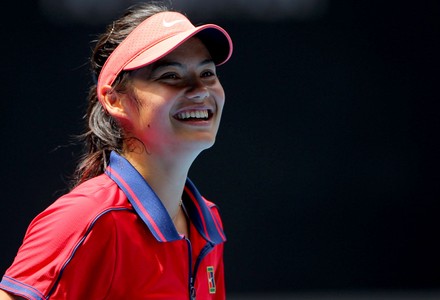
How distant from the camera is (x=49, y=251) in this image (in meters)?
1.92

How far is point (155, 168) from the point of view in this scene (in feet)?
7.36

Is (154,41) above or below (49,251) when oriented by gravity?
above

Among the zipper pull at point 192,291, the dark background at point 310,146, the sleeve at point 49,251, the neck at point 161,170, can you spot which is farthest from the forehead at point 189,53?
the dark background at point 310,146

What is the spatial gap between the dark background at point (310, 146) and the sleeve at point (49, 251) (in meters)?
2.36

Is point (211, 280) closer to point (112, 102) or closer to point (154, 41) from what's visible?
point (112, 102)

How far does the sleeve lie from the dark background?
2364 millimetres

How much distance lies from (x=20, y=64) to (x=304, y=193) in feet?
5.10

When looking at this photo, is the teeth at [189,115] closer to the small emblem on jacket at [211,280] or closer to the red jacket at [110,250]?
the red jacket at [110,250]

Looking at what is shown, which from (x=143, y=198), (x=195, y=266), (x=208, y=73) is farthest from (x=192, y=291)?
(x=208, y=73)

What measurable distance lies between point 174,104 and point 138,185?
22cm

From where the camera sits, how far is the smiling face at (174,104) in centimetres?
217

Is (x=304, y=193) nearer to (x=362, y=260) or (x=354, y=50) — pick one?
(x=362, y=260)

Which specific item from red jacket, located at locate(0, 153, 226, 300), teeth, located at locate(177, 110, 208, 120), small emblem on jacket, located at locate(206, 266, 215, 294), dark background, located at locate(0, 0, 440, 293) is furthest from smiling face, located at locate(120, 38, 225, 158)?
dark background, located at locate(0, 0, 440, 293)

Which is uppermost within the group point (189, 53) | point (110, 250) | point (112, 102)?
point (189, 53)
